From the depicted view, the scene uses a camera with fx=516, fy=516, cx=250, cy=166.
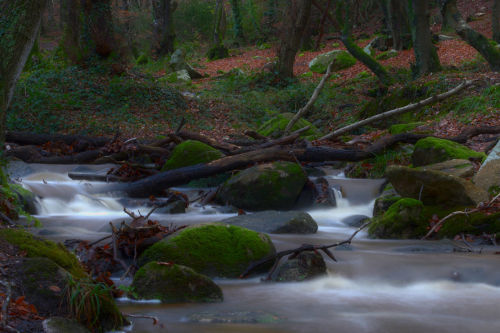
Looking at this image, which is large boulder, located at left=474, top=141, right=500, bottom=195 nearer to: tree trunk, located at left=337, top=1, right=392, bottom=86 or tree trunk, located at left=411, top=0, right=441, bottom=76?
tree trunk, located at left=411, top=0, right=441, bottom=76

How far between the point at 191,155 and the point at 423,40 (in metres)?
10.1

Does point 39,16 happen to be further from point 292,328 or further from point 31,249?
point 292,328

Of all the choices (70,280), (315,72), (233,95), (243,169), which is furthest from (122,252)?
(315,72)

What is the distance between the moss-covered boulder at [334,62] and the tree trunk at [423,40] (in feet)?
28.0

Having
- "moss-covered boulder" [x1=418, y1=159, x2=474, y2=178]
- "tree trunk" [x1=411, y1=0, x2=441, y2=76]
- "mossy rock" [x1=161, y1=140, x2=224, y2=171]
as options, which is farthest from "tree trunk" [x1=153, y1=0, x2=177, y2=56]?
"moss-covered boulder" [x1=418, y1=159, x2=474, y2=178]

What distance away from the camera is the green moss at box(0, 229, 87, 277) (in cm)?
393

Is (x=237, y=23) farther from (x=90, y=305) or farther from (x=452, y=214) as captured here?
(x=90, y=305)

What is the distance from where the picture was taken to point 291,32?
21.9 meters

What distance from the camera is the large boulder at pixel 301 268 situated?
5.31 metres

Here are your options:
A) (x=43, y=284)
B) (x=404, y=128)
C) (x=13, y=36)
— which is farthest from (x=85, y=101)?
(x=43, y=284)

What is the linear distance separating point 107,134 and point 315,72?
13.3 metres

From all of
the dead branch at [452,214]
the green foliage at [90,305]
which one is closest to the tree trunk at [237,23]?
the dead branch at [452,214]

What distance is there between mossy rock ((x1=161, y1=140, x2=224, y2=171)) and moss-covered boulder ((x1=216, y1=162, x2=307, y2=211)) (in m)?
1.19

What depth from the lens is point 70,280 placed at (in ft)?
11.4
